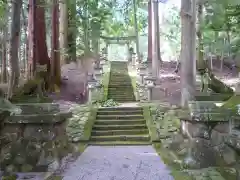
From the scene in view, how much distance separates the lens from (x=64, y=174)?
4.59 m

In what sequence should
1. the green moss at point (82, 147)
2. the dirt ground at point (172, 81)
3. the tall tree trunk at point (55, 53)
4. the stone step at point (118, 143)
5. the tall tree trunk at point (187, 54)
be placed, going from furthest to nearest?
the tall tree trunk at point (55, 53)
the dirt ground at point (172, 81)
the stone step at point (118, 143)
the tall tree trunk at point (187, 54)
the green moss at point (82, 147)

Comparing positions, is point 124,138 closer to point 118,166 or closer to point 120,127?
point 120,127

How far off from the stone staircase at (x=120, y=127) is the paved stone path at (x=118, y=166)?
1377 millimetres

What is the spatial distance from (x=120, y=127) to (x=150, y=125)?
89 centimetres

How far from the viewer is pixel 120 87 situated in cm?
1630

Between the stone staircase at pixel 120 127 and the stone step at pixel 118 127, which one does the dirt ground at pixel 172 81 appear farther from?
the stone step at pixel 118 127

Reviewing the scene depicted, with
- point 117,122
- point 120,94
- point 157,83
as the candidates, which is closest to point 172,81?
point 157,83

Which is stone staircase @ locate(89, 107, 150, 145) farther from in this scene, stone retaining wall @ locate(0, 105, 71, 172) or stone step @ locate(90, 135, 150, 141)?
stone retaining wall @ locate(0, 105, 71, 172)

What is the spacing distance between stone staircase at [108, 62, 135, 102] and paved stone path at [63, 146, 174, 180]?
7.67 metres

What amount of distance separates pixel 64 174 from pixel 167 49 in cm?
4105

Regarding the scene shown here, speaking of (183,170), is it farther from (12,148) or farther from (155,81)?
(155,81)

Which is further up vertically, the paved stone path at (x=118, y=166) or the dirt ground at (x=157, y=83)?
the dirt ground at (x=157, y=83)

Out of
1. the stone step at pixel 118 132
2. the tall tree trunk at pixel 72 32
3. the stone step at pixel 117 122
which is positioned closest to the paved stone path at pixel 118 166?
the stone step at pixel 118 132

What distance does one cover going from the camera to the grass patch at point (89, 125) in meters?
8.33
